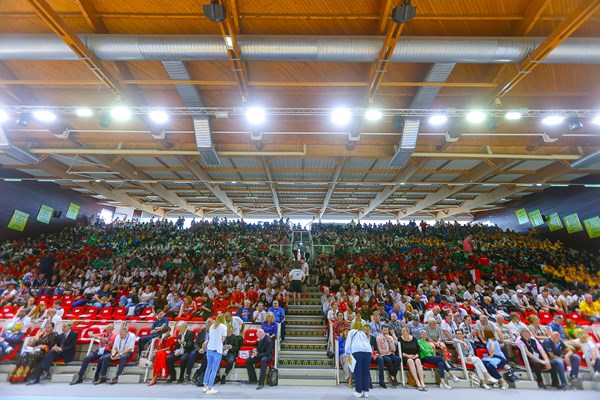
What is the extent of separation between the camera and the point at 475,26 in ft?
19.6

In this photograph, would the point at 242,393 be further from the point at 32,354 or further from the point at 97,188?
the point at 97,188

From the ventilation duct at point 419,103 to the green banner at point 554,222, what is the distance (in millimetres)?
12906

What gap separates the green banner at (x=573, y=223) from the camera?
1536 cm

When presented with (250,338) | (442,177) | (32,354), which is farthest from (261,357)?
(442,177)

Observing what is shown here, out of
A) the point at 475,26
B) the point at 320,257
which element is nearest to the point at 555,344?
the point at 475,26

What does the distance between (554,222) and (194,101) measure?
67.9 ft

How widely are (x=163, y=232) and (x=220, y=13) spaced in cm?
1723

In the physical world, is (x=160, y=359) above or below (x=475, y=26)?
below

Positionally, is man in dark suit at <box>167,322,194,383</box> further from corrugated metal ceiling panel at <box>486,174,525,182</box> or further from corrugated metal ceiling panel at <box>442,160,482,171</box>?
corrugated metal ceiling panel at <box>486,174,525,182</box>

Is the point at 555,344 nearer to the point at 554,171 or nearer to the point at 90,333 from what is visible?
the point at 554,171

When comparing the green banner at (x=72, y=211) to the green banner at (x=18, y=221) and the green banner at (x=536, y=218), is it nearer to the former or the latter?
the green banner at (x=18, y=221)

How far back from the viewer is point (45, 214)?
18.9 m

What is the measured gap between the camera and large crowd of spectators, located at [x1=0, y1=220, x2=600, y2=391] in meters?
6.82

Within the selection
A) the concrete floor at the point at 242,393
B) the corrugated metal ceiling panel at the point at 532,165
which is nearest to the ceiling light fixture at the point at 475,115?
the concrete floor at the point at 242,393
